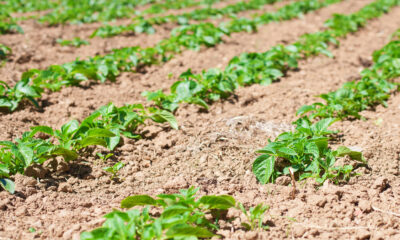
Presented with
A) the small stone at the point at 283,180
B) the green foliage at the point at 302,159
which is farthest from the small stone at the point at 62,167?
the small stone at the point at 283,180

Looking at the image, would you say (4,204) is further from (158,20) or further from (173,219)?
(158,20)

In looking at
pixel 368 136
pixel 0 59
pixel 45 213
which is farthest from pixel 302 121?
pixel 0 59

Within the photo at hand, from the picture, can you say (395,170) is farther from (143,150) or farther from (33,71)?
(33,71)

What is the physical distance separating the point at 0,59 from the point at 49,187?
120 inches

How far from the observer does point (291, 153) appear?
2.39 meters

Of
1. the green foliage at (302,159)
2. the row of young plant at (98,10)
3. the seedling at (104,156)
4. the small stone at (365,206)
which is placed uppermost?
the row of young plant at (98,10)

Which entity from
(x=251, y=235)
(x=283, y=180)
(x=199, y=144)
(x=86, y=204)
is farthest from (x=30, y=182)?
(x=283, y=180)

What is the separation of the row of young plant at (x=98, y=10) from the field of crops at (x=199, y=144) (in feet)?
5.69

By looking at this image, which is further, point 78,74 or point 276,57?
point 276,57

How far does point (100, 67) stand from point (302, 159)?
8.68 ft

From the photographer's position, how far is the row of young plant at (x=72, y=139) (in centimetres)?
240

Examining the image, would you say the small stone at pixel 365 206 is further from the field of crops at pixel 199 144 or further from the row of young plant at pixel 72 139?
the row of young plant at pixel 72 139

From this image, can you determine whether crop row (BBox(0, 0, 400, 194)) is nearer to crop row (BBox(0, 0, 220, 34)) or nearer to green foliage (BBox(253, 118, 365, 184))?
green foliage (BBox(253, 118, 365, 184))

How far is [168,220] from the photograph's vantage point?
181 cm
